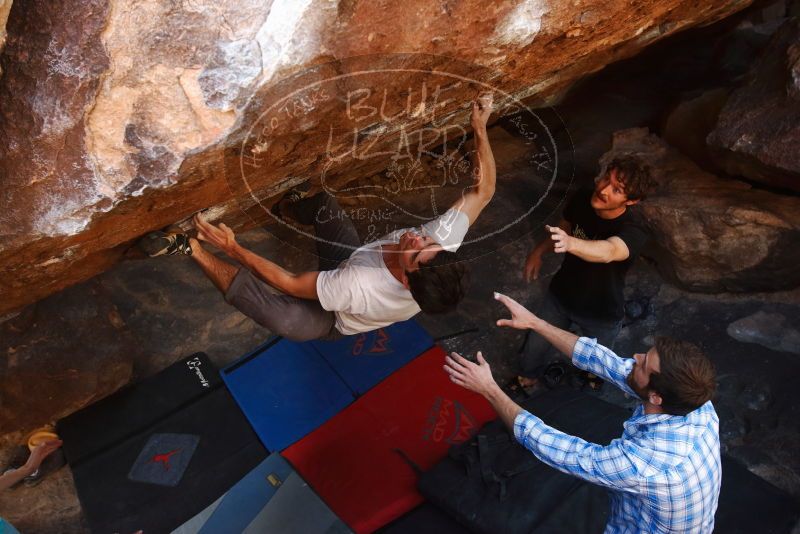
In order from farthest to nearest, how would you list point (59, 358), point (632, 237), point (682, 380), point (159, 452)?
point (159, 452), point (59, 358), point (632, 237), point (682, 380)

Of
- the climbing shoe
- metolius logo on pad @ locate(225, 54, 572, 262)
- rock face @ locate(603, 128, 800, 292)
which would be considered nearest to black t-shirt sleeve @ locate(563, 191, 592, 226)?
metolius logo on pad @ locate(225, 54, 572, 262)

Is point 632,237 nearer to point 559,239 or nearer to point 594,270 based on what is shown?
point 594,270

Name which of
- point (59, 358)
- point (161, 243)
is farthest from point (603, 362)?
point (59, 358)

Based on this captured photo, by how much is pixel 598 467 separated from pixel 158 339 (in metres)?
2.35

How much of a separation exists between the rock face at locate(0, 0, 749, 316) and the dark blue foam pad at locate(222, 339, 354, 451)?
117 cm

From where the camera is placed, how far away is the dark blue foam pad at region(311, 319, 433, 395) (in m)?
3.11

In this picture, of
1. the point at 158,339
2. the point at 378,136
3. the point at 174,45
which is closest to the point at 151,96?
the point at 174,45

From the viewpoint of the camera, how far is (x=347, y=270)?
2189 millimetres

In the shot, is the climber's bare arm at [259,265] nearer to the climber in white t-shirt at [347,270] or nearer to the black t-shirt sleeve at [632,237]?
the climber in white t-shirt at [347,270]

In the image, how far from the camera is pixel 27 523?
2.78m

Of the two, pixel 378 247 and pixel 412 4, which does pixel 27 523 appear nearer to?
pixel 378 247

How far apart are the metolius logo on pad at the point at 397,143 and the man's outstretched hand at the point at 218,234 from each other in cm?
13

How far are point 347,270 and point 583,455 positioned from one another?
952 mm

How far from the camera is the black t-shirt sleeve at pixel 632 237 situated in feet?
7.97
